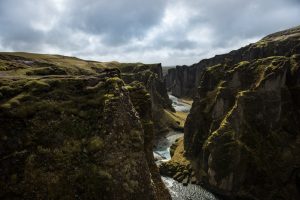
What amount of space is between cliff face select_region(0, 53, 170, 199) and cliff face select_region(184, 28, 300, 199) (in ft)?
155

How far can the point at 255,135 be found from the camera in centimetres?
10606

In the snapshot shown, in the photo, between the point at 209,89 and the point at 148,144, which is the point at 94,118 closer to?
the point at 148,144

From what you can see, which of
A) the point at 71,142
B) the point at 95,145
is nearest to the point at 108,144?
the point at 95,145

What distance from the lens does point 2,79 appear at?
58062 millimetres

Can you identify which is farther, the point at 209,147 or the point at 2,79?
the point at 209,147

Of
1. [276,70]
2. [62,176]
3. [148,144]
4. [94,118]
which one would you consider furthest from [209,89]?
[62,176]

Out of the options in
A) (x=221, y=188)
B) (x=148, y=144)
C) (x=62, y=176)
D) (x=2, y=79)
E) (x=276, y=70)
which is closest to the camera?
(x=62, y=176)

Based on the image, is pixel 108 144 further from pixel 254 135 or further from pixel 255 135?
pixel 255 135

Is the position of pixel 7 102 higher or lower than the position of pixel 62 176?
higher

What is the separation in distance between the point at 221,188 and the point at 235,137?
52.4 ft

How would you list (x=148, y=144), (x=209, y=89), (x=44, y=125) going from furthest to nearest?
1. (x=209, y=89)
2. (x=148, y=144)
3. (x=44, y=125)

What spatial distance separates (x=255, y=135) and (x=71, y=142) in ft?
234

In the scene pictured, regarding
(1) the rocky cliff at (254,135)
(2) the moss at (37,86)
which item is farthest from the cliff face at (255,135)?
(2) the moss at (37,86)

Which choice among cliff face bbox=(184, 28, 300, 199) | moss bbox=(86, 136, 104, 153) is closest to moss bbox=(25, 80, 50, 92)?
moss bbox=(86, 136, 104, 153)
